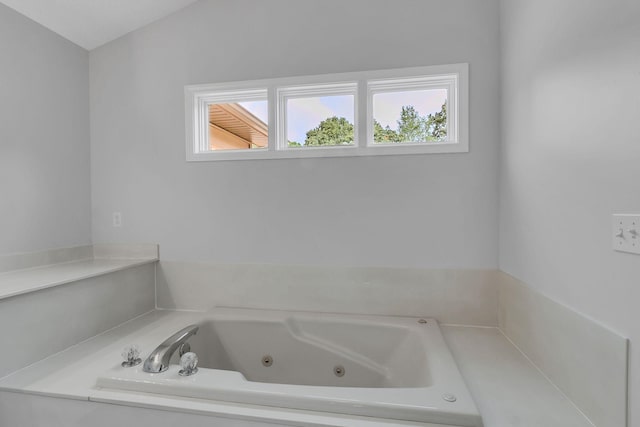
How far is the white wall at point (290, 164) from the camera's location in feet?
6.04

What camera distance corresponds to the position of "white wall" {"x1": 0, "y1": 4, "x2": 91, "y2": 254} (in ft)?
5.85

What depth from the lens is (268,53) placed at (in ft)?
6.72

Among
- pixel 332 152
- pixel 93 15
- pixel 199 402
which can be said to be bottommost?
pixel 199 402

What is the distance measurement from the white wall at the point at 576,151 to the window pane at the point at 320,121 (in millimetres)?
948

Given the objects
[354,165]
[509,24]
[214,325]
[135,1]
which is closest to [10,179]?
[135,1]

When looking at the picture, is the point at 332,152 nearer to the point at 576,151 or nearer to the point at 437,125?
the point at 437,125

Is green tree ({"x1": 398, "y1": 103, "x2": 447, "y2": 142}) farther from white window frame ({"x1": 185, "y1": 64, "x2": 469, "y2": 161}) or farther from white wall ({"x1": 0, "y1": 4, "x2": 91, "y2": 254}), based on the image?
white wall ({"x1": 0, "y1": 4, "x2": 91, "y2": 254})

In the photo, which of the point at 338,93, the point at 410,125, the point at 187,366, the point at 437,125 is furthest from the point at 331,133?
the point at 187,366

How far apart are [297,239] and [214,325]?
751 millimetres

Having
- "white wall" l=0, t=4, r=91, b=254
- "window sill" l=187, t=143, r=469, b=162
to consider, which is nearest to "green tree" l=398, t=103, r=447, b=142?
"window sill" l=187, t=143, r=469, b=162

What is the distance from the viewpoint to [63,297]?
5.10 ft

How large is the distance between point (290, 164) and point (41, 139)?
1.60 metres

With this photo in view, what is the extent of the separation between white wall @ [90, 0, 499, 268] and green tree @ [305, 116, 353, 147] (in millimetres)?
195

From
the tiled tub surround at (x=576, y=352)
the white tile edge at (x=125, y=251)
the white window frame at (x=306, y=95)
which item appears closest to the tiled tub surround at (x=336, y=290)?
the white tile edge at (x=125, y=251)
